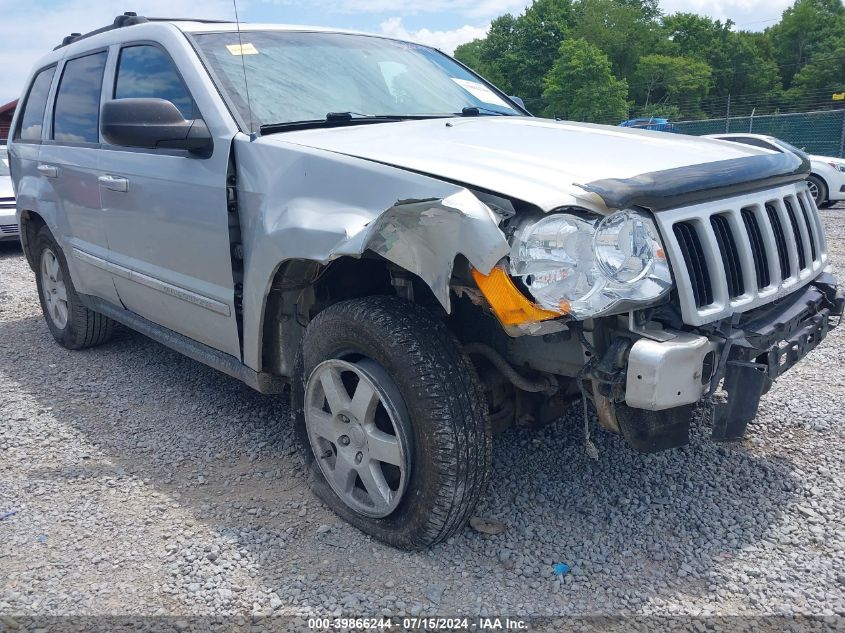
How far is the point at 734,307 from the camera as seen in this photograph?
231cm

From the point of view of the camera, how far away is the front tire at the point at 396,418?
235 centimetres

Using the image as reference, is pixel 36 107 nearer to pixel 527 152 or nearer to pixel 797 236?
pixel 527 152

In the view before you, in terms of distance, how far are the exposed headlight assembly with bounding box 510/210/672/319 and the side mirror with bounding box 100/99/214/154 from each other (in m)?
1.59

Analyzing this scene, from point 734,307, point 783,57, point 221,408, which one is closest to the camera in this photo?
point 734,307

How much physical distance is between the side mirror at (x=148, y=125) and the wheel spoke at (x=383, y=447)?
1.43m

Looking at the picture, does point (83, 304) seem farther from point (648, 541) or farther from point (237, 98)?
point (648, 541)

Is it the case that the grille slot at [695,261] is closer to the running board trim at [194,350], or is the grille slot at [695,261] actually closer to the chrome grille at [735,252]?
the chrome grille at [735,252]

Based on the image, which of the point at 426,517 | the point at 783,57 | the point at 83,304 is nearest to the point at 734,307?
the point at 426,517

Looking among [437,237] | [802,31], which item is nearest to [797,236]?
[437,237]

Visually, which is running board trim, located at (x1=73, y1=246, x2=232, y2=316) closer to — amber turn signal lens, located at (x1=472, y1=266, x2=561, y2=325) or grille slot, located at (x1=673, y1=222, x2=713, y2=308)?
amber turn signal lens, located at (x1=472, y1=266, x2=561, y2=325)

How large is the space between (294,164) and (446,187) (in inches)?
29.3

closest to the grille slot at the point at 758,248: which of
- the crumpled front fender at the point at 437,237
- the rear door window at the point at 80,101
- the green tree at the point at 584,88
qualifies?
the crumpled front fender at the point at 437,237

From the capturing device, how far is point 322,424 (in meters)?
2.78

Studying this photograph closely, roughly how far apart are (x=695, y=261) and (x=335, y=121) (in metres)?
1.61
